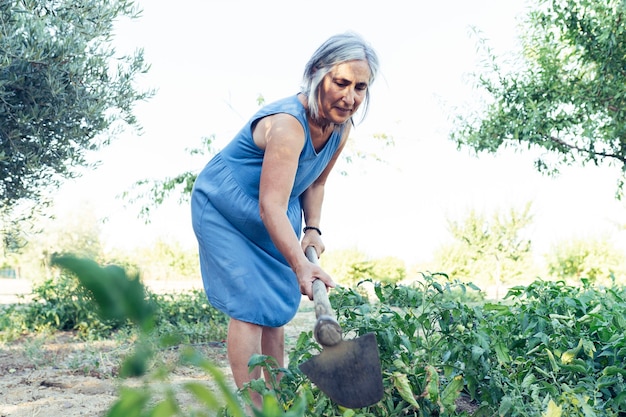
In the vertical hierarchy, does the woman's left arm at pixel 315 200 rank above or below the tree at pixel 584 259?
below

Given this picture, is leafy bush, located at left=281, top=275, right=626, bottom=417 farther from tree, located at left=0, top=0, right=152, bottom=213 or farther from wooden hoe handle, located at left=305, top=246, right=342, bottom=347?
tree, located at left=0, top=0, right=152, bottom=213

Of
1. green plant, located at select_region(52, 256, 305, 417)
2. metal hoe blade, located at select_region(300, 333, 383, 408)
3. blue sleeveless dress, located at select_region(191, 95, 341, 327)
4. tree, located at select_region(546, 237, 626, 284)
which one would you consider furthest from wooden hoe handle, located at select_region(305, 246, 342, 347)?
tree, located at select_region(546, 237, 626, 284)

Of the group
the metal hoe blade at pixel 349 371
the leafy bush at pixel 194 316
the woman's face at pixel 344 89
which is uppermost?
the leafy bush at pixel 194 316

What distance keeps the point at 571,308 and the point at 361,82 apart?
1.46 m

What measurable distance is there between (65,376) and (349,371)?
3755 millimetres

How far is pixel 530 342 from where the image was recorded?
8.93ft

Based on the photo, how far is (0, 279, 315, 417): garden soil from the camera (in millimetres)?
3863

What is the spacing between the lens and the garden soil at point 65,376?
3863mm

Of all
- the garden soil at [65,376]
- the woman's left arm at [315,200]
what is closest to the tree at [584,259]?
the garden soil at [65,376]

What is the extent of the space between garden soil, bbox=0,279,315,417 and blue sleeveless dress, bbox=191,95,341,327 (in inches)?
17.0

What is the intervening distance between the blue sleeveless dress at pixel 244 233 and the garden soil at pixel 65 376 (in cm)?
43

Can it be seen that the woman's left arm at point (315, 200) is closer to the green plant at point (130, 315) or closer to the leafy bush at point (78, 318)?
the green plant at point (130, 315)

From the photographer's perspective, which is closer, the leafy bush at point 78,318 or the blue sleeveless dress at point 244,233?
the blue sleeveless dress at point 244,233

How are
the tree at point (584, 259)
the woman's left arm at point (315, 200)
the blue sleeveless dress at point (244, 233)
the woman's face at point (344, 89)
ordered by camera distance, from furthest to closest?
the tree at point (584, 259), the woman's left arm at point (315, 200), the blue sleeveless dress at point (244, 233), the woman's face at point (344, 89)
